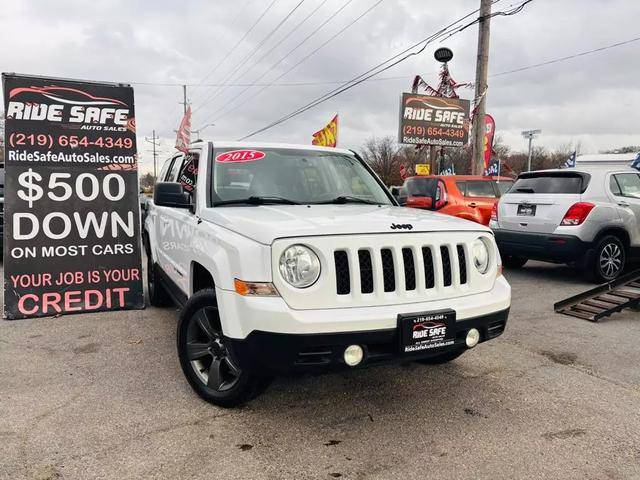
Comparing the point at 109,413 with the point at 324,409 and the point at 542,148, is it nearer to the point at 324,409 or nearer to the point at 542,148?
→ the point at 324,409

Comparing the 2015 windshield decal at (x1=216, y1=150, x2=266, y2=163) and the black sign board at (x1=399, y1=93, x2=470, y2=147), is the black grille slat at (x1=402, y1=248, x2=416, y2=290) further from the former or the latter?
the black sign board at (x1=399, y1=93, x2=470, y2=147)

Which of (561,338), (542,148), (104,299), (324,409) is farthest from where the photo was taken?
(542,148)

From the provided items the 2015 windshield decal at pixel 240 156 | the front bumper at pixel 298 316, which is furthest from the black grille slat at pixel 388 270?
the 2015 windshield decal at pixel 240 156

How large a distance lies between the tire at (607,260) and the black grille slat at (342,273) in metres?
5.93

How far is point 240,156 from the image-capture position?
4078mm

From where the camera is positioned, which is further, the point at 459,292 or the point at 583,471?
the point at 459,292

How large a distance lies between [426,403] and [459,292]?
85cm

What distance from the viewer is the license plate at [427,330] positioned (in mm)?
2760

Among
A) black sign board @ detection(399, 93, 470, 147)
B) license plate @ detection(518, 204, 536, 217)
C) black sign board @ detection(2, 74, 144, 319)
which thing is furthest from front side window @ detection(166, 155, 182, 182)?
black sign board @ detection(399, 93, 470, 147)

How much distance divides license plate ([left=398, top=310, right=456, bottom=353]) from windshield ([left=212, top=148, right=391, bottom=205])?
1.45m

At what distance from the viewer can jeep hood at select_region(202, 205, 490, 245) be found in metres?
2.78

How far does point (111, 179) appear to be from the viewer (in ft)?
19.4

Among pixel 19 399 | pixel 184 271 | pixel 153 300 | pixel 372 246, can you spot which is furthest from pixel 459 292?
pixel 153 300

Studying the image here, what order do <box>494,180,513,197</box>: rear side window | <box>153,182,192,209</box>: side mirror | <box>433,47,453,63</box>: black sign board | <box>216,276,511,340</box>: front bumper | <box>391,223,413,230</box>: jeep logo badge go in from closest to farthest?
<box>216,276,511,340</box>: front bumper
<box>391,223,413,230</box>: jeep logo badge
<box>153,182,192,209</box>: side mirror
<box>494,180,513,197</box>: rear side window
<box>433,47,453,63</box>: black sign board
